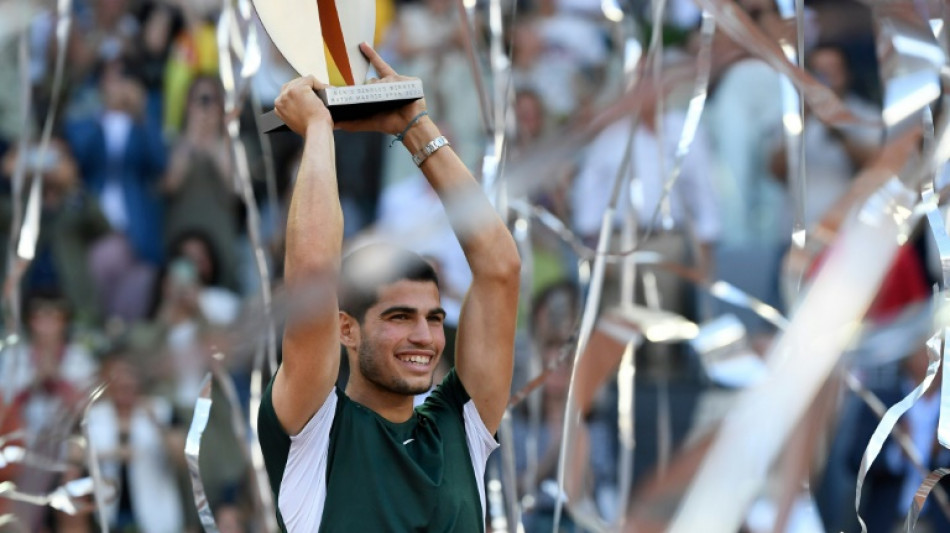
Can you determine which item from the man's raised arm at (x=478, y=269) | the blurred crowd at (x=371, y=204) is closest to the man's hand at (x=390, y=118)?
the man's raised arm at (x=478, y=269)

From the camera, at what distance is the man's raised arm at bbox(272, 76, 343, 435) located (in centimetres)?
254

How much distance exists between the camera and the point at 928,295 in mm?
5371

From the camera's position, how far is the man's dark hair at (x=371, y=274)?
2.86 m

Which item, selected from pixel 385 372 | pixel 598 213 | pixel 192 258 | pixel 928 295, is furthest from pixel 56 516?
pixel 928 295

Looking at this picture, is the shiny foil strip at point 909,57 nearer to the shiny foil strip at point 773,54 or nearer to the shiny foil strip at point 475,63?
the shiny foil strip at point 773,54

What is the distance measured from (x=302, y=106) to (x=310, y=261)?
0.28 m

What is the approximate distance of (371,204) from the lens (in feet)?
20.9

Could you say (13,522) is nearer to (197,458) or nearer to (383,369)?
(197,458)

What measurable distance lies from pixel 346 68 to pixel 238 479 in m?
2.66

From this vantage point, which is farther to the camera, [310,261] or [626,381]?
[626,381]

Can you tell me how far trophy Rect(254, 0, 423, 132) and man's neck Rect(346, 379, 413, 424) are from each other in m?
0.47

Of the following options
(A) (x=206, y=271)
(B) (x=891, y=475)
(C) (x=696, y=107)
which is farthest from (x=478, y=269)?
(A) (x=206, y=271)

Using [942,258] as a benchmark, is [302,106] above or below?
above

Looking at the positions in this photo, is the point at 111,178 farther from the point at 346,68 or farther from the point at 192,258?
the point at 346,68
